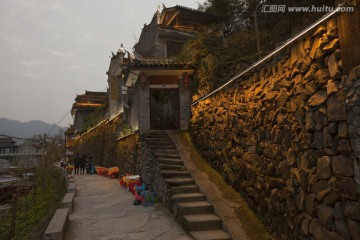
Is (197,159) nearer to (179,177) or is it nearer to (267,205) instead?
(179,177)

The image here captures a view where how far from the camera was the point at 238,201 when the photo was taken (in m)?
7.31

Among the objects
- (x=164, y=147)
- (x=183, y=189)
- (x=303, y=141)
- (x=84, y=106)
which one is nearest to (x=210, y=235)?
(x=183, y=189)

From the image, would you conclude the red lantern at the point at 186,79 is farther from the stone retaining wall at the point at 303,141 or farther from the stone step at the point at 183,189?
the stone step at the point at 183,189

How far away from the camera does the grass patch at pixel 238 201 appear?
6.00 m

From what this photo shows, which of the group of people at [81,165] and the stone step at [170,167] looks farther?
the group of people at [81,165]

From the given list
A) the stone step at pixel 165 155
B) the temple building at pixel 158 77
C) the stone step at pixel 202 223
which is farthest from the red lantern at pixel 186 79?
the stone step at pixel 202 223

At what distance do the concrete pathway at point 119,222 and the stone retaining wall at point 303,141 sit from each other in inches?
96.1

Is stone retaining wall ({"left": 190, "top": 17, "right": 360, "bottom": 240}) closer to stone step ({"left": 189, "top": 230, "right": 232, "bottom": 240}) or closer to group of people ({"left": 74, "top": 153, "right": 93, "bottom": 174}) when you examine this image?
stone step ({"left": 189, "top": 230, "right": 232, "bottom": 240})

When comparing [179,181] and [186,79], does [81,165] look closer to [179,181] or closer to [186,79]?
[186,79]

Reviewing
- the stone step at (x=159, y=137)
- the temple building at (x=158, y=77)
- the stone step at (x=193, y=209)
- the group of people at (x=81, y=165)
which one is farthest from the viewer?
the group of people at (x=81, y=165)

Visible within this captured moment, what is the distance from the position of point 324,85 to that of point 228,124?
175 inches

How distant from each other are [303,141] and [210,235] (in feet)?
10.4

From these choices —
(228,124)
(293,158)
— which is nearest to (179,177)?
(228,124)

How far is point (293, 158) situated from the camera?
5039mm
